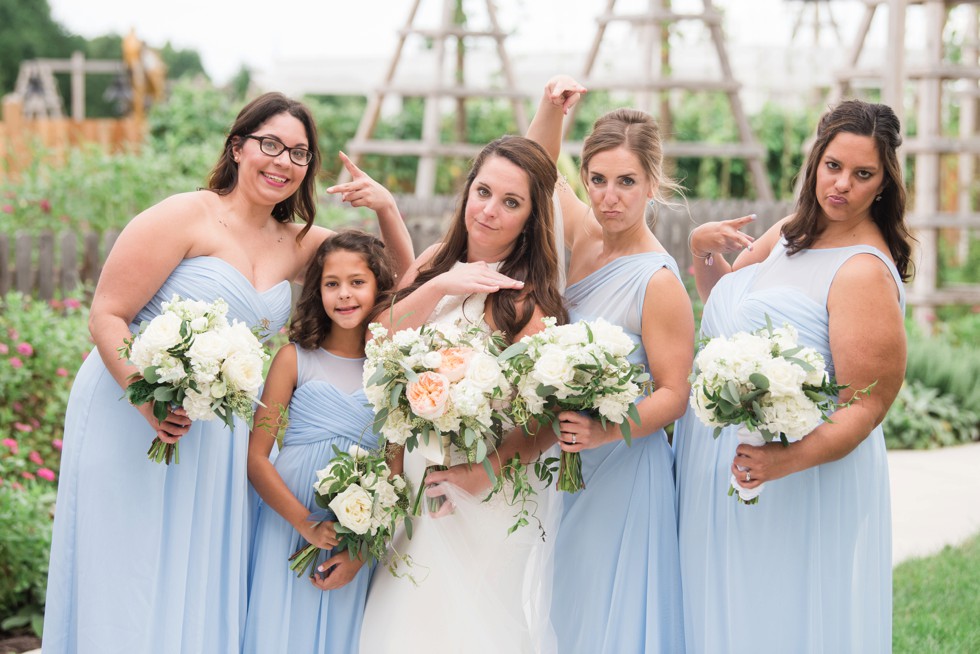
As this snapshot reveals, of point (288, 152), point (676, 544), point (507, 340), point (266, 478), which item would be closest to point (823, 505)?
point (676, 544)

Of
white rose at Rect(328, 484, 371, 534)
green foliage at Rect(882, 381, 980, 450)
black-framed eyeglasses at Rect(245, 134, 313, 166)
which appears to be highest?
black-framed eyeglasses at Rect(245, 134, 313, 166)

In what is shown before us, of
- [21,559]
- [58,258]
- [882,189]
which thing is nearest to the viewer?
[882,189]

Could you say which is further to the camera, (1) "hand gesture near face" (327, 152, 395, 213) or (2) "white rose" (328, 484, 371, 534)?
(1) "hand gesture near face" (327, 152, 395, 213)

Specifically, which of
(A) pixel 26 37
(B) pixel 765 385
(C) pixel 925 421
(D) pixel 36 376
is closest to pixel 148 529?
(B) pixel 765 385

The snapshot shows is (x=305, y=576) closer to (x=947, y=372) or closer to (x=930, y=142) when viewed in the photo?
(x=947, y=372)

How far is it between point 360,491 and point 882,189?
1983 millimetres

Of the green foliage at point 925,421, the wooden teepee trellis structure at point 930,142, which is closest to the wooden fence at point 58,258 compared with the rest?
the green foliage at point 925,421

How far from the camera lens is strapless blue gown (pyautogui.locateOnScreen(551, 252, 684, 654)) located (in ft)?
12.4

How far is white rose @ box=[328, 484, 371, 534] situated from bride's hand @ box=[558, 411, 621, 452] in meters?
0.68

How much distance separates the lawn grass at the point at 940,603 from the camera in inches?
194

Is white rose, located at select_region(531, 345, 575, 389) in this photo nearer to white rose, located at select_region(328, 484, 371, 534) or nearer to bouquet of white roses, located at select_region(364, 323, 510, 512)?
bouquet of white roses, located at select_region(364, 323, 510, 512)

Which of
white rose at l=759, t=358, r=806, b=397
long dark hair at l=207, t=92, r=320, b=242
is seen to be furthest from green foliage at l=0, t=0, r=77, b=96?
white rose at l=759, t=358, r=806, b=397

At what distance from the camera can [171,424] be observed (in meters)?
3.47

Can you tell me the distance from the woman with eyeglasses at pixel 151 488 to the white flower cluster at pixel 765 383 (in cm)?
159
